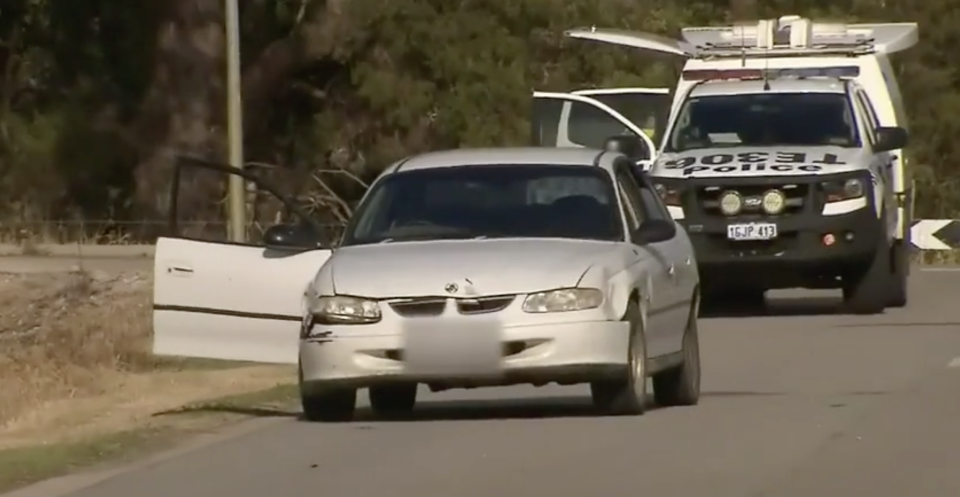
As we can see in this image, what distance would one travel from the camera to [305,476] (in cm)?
1164

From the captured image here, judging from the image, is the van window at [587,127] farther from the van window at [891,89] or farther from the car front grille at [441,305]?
the car front grille at [441,305]

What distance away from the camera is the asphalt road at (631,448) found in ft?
36.6

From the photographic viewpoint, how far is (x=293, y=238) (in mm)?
14570

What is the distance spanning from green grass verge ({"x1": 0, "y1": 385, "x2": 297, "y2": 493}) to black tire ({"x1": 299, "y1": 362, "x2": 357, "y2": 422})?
58 cm

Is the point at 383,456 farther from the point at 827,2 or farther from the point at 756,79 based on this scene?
the point at 827,2

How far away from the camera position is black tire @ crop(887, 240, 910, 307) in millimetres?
23000

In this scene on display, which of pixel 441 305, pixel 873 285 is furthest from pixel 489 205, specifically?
pixel 873 285

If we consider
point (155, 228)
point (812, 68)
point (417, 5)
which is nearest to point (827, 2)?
point (417, 5)

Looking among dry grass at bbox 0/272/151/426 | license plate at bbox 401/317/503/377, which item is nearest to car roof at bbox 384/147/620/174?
license plate at bbox 401/317/503/377

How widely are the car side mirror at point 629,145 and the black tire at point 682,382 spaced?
654 cm

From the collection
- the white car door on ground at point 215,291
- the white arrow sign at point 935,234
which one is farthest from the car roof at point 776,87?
the white car door on ground at point 215,291

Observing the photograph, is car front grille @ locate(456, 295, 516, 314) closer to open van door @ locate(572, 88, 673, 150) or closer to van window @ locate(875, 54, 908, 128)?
van window @ locate(875, 54, 908, 128)

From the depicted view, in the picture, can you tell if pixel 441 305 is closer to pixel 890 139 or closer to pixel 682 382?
pixel 682 382

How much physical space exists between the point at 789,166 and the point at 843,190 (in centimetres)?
51
